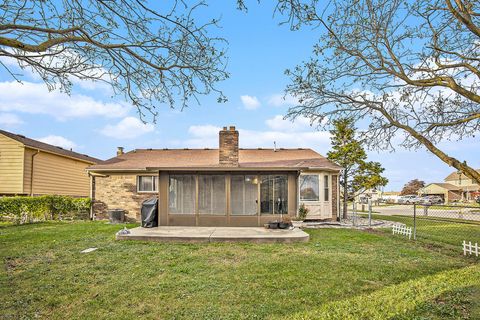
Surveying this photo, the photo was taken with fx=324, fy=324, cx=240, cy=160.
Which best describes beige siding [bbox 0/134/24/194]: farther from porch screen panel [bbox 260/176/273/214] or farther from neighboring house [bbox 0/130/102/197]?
porch screen panel [bbox 260/176/273/214]

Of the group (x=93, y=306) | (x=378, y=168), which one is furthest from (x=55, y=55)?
(x=378, y=168)

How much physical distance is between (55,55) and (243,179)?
8.85 m

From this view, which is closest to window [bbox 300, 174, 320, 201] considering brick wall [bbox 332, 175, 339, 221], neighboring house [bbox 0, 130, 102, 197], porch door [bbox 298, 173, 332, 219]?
porch door [bbox 298, 173, 332, 219]

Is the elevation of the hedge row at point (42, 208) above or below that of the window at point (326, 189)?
below

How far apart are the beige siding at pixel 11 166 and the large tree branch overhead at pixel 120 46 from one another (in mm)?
15158

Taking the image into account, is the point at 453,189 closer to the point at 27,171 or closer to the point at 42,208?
the point at 42,208

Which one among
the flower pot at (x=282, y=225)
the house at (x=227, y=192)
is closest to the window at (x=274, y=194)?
the house at (x=227, y=192)

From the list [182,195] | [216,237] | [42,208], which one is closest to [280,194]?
[216,237]

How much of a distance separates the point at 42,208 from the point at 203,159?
8.20 metres

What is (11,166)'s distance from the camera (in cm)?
1702

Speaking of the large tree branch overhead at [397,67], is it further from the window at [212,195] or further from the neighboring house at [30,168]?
the neighboring house at [30,168]

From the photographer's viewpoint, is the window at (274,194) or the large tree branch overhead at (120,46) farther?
the window at (274,194)

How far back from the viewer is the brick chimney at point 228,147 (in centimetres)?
1321

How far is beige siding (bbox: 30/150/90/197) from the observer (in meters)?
18.3
